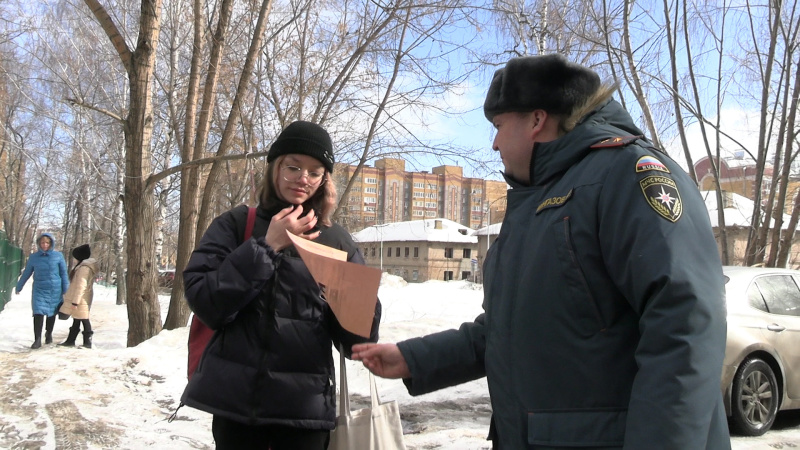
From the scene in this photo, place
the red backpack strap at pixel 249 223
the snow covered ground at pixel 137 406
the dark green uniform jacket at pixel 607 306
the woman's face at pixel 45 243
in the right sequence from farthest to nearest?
the woman's face at pixel 45 243 → the snow covered ground at pixel 137 406 → the red backpack strap at pixel 249 223 → the dark green uniform jacket at pixel 607 306

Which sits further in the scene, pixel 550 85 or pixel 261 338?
pixel 261 338

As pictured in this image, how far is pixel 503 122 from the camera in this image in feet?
5.19

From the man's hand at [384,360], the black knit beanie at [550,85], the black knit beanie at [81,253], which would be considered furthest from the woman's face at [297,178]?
the black knit beanie at [81,253]

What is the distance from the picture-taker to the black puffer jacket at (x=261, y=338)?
1933mm

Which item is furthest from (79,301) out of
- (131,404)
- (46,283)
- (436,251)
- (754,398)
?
(436,251)

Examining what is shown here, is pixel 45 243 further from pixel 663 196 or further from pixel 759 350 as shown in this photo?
pixel 663 196

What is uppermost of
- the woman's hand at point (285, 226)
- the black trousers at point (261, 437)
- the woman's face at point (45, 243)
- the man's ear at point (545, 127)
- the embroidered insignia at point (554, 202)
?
the man's ear at point (545, 127)

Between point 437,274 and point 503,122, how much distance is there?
60.2 m

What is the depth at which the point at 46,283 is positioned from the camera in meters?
9.44

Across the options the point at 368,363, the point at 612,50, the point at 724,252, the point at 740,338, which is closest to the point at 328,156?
the point at 368,363

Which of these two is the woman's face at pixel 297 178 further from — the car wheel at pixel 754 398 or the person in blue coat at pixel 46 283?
the person in blue coat at pixel 46 283

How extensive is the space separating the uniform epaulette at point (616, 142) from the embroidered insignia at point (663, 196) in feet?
0.39

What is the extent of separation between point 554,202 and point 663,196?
23cm

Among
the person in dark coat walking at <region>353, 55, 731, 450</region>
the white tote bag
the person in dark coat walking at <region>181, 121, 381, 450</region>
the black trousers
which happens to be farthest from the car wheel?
the person in dark coat walking at <region>353, 55, 731, 450</region>
